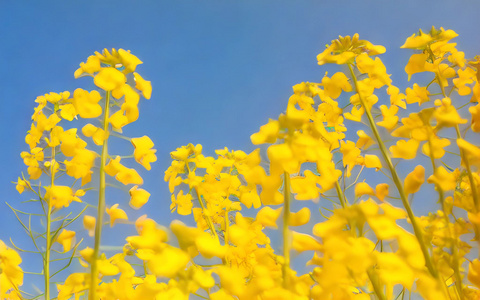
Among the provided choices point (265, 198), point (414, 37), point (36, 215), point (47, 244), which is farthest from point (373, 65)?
point (36, 215)

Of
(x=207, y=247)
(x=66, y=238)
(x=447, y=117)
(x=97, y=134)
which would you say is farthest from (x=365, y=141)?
(x=66, y=238)

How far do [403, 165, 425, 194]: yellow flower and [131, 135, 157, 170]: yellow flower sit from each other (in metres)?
0.39

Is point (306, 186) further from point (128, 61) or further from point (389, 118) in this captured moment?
point (128, 61)

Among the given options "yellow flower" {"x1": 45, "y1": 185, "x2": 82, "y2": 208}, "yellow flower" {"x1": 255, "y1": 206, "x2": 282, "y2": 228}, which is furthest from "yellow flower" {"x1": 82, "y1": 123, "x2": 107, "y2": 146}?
"yellow flower" {"x1": 255, "y1": 206, "x2": 282, "y2": 228}

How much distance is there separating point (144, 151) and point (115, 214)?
4.5 inches

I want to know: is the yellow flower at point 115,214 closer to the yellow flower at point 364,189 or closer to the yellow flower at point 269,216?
the yellow flower at point 269,216

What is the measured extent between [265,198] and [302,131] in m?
0.09

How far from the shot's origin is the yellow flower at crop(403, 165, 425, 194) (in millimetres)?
470

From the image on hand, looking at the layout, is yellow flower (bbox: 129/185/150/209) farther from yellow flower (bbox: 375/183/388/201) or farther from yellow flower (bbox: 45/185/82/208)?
yellow flower (bbox: 375/183/388/201)

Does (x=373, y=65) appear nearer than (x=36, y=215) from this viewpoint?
Yes

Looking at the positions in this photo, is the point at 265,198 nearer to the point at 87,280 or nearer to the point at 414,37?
the point at 87,280

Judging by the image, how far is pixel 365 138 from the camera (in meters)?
0.56

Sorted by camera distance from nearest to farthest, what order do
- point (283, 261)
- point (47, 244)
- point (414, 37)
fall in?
point (283, 261) → point (414, 37) → point (47, 244)

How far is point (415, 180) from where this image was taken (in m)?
0.47
